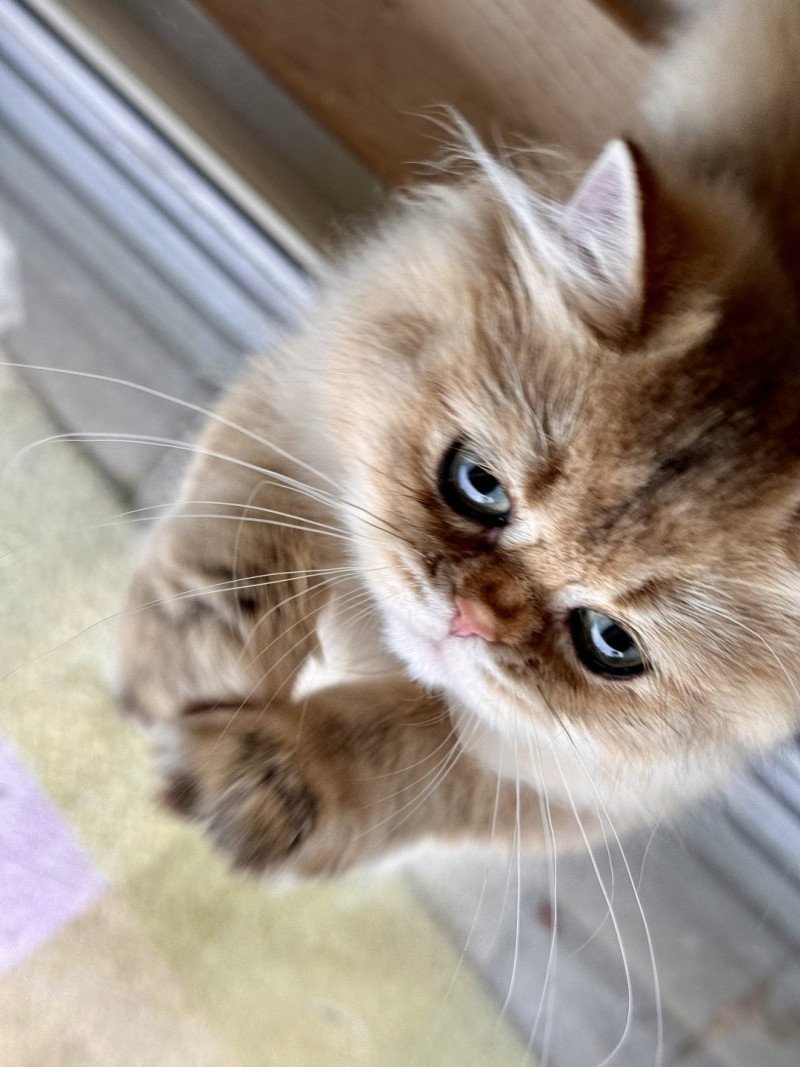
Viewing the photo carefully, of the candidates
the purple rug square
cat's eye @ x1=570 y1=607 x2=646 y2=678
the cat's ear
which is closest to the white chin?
cat's eye @ x1=570 y1=607 x2=646 y2=678

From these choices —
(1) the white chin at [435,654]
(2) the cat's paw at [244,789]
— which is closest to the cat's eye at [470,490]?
(1) the white chin at [435,654]

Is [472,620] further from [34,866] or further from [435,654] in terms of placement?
[34,866]

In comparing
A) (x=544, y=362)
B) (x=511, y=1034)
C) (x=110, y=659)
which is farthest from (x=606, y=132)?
(x=511, y=1034)

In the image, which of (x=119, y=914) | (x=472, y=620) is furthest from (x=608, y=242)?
(x=119, y=914)

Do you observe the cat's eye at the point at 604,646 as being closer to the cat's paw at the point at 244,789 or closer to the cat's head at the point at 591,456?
the cat's head at the point at 591,456

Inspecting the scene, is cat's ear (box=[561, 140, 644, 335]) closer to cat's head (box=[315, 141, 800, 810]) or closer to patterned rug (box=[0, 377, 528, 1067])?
cat's head (box=[315, 141, 800, 810])

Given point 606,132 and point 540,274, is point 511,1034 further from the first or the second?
point 606,132
